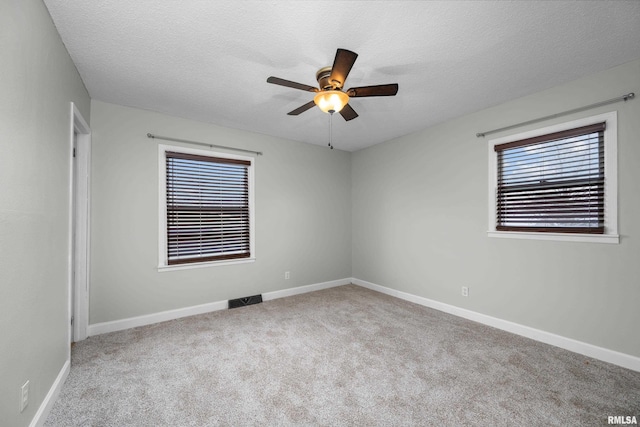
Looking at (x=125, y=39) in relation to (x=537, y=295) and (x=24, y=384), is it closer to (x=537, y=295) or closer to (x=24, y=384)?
(x=24, y=384)

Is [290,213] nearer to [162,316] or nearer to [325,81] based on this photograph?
[162,316]

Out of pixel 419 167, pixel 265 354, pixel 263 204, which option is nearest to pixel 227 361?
pixel 265 354

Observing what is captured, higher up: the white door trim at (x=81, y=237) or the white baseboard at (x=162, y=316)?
the white door trim at (x=81, y=237)

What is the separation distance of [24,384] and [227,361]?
1.29 metres

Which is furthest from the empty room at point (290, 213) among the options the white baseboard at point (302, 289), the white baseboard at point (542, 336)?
the white baseboard at point (302, 289)

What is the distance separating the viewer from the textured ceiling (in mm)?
1726

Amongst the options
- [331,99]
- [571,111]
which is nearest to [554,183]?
[571,111]

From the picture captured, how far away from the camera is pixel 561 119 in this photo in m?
2.67

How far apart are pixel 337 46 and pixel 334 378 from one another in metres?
2.60

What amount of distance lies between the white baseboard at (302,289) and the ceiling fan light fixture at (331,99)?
3024 mm

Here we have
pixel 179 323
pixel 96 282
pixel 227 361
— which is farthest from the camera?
pixel 179 323

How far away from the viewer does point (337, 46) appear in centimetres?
205

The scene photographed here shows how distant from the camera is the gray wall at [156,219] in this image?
9.99 feet

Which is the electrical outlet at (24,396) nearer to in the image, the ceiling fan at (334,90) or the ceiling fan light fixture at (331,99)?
the ceiling fan at (334,90)
